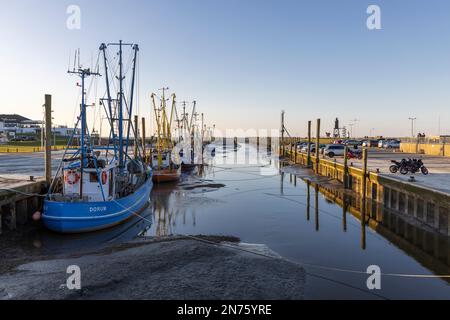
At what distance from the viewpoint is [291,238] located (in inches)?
717

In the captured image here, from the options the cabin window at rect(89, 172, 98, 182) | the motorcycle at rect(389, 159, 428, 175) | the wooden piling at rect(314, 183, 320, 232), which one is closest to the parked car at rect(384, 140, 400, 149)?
the wooden piling at rect(314, 183, 320, 232)

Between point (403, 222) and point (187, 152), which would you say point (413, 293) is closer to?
point (403, 222)

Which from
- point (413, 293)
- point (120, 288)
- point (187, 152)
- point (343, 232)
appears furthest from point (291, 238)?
point (187, 152)

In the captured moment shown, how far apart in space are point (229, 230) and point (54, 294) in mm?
10809

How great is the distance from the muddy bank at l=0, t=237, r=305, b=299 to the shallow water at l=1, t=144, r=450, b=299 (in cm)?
141

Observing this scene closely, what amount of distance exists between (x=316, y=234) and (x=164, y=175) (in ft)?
74.6

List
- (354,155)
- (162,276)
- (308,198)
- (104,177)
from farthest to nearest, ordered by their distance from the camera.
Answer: (354,155), (308,198), (104,177), (162,276)

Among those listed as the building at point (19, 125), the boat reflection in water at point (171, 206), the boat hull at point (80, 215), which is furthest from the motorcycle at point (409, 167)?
the building at point (19, 125)

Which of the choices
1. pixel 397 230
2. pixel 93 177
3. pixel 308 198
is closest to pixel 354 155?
pixel 308 198

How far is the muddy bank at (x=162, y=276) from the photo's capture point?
418 inches

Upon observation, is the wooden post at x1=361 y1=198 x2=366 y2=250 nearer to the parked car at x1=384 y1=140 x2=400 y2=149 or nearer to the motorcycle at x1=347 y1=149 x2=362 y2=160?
the motorcycle at x1=347 y1=149 x2=362 y2=160

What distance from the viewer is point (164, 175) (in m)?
38.4

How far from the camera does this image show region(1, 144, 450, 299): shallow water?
1261 centimetres

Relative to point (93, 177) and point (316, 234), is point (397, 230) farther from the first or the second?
point (93, 177)
